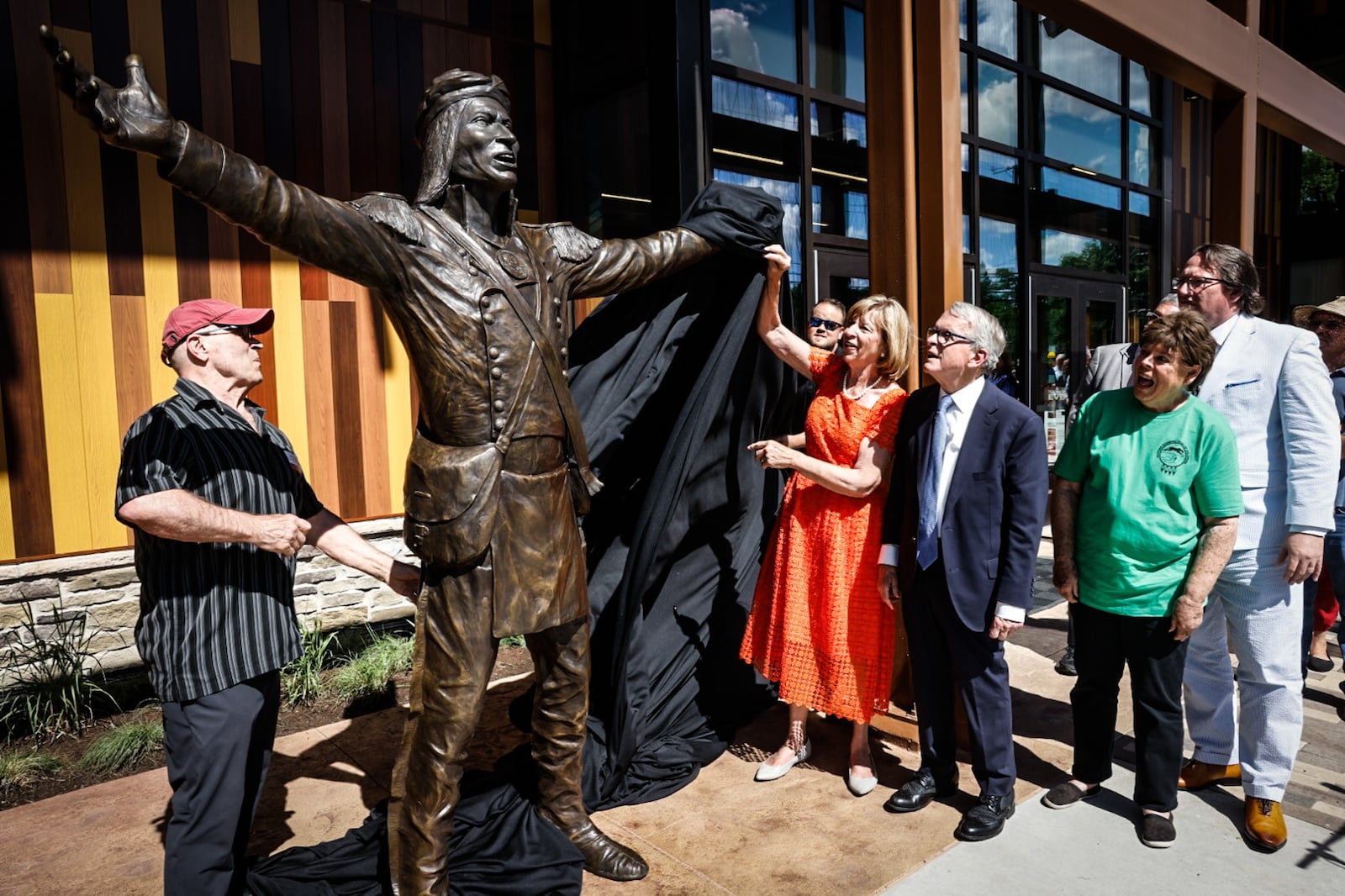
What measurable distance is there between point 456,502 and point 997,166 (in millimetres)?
7919

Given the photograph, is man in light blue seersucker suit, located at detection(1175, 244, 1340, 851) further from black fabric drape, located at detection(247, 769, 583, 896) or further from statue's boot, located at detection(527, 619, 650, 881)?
black fabric drape, located at detection(247, 769, 583, 896)

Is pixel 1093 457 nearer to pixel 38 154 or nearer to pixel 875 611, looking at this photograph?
pixel 875 611

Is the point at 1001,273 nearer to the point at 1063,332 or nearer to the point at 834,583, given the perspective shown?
the point at 1063,332

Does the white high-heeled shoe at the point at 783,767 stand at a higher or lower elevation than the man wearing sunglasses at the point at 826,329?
lower

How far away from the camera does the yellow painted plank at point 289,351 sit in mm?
4617

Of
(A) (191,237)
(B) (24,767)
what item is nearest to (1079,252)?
(A) (191,237)

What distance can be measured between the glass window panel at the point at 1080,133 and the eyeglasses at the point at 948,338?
7.44 meters

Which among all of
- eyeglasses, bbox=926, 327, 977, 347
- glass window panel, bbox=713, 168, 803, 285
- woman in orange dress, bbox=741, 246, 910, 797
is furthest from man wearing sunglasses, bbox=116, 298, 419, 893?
glass window panel, bbox=713, 168, 803, 285

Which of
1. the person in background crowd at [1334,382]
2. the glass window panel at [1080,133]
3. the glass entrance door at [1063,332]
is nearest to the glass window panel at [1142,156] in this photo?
the glass window panel at [1080,133]

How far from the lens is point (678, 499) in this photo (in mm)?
3047

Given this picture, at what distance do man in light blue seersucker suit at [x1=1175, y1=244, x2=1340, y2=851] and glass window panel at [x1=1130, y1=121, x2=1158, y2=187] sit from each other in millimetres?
8206

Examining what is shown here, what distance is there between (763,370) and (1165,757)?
1862 millimetres

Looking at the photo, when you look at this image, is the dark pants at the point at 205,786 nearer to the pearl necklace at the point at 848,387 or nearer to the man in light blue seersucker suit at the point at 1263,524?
the pearl necklace at the point at 848,387

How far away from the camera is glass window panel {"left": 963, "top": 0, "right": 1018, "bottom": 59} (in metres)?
8.12
